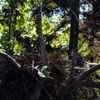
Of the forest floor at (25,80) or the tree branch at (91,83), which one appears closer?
the tree branch at (91,83)

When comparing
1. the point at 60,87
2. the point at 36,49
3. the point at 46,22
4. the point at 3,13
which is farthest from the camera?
the point at 46,22

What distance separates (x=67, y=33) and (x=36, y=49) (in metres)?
2.92

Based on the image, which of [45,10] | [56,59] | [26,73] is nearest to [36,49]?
[45,10]

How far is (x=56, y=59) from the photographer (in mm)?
5383

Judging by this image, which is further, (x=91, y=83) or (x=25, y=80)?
(x=25, y=80)

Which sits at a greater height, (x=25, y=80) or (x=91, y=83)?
(x=25, y=80)

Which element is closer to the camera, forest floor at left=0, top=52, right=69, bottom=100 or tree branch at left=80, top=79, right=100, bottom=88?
tree branch at left=80, top=79, right=100, bottom=88

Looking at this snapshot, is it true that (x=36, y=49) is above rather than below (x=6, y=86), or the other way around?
above

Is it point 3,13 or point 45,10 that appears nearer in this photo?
point 3,13

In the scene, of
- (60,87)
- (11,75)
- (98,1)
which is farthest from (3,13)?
(60,87)

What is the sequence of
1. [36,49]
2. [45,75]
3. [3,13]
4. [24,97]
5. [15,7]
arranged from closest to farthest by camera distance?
[45,75], [24,97], [15,7], [3,13], [36,49]

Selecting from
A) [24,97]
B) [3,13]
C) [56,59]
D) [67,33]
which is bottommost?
[24,97]

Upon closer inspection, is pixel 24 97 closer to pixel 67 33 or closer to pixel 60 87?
pixel 60 87

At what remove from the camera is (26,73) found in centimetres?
469
